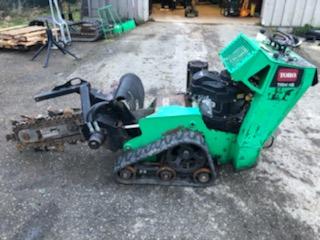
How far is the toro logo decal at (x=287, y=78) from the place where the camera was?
8.41 ft

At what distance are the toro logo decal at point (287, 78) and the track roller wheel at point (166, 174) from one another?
1.14 meters

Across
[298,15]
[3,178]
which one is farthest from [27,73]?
[298,15]

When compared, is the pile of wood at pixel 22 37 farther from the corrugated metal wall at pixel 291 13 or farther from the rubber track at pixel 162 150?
the corrugated metal wall at pixel 291 13

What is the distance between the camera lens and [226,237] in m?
2.50

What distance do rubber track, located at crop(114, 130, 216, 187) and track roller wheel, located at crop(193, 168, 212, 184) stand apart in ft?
0.11

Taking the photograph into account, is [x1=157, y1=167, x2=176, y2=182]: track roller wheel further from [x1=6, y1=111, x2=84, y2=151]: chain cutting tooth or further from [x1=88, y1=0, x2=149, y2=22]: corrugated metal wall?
[x1=88, y1=0, x2=149, y2=22]: corrugated metal wall

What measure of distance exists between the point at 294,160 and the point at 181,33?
5894mm

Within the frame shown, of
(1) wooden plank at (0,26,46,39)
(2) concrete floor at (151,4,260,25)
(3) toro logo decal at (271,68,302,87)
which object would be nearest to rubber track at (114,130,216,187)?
(3) toro logo decal at (271,68,302,87)

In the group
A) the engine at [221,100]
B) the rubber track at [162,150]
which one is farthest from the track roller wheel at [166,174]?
the engine at [221,100]

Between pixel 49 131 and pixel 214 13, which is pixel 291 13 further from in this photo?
pixel 49 131

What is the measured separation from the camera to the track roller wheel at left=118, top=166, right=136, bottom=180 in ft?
9.61

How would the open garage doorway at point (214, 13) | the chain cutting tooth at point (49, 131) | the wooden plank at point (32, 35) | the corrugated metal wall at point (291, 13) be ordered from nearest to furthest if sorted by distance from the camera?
the chain cutting tooth at point (49, 131) < the wooden plank at point (32, 35) < the corrugated metal wall at point (291, 13) < the open garage doorway at point (214, 13)

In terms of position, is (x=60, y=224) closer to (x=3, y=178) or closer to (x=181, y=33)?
(x=3, y=178)

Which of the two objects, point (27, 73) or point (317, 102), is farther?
point (27, 73)
